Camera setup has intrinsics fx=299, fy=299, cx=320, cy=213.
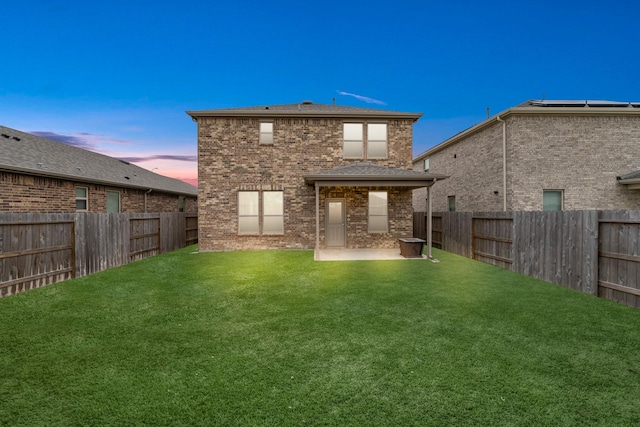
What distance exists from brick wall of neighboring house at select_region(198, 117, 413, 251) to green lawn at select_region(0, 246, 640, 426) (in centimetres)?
708

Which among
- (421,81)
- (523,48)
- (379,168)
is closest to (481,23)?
(523,48)

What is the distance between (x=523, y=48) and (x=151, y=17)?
90.8ft

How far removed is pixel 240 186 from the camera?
569 inches

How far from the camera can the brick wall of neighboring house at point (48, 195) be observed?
35.1ft

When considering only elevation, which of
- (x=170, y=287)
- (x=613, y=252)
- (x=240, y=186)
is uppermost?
(x=240, y=186)

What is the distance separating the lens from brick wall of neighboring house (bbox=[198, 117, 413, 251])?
1441 cm

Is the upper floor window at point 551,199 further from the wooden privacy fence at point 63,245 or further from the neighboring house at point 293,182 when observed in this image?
the wooden privacy fence at point 63,245

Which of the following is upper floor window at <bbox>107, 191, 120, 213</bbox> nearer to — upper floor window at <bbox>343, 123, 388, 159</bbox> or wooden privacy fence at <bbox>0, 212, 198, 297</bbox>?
wooden privacy fence at <bbox>0, 212, 198, 297</bbox>

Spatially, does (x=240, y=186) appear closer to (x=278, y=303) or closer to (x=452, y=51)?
(x=278, y=303)

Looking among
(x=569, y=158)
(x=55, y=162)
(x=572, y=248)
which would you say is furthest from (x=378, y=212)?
(x=55, y=162)

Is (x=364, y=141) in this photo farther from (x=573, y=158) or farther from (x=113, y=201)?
(x=113, y=201)

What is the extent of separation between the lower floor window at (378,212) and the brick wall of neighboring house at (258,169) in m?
2.70

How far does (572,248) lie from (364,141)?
950cm

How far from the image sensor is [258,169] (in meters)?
14.5
